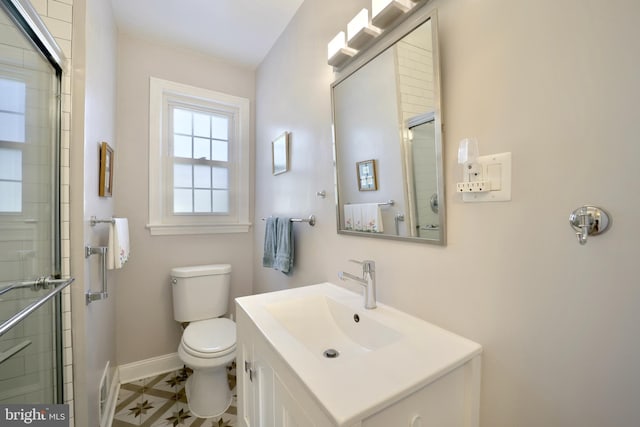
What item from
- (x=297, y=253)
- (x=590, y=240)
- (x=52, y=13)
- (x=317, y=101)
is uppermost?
(x=52, y=13)

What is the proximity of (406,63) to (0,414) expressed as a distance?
1.75 meters

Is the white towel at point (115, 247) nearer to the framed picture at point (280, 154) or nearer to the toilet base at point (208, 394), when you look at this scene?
the toilet base at point (208, 394)

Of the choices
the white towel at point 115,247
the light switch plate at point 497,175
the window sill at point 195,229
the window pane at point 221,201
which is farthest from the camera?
the window pane at point 221,201

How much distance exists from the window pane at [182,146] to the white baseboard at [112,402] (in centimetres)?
168

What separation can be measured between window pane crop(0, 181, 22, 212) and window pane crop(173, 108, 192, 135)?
139 centimetres

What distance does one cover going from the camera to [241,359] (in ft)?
3.66

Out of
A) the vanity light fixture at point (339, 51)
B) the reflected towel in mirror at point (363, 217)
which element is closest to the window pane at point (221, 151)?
the vanity light fixture at point (339, 51)

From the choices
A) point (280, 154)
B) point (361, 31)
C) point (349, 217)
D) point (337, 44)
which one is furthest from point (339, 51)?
point (280, 154)

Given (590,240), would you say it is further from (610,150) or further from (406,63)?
(406,63)

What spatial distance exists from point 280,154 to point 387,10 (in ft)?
3.74

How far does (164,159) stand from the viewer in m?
2.13

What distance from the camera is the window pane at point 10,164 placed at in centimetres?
87

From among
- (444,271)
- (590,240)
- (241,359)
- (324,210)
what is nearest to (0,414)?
(241,359)

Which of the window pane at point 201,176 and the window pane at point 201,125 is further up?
the window pane at point 201,125
